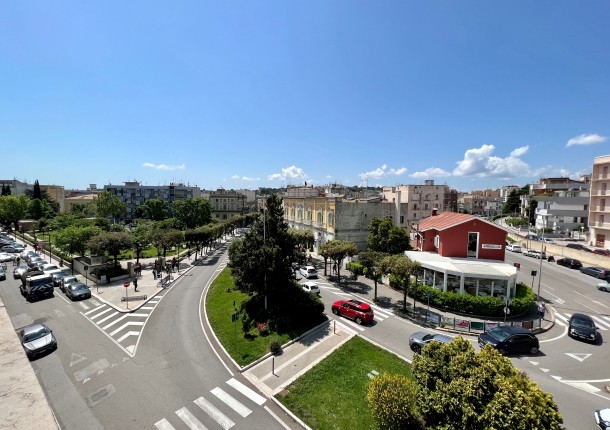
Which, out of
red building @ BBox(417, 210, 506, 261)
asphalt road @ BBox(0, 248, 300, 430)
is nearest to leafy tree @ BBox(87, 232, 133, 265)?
asphalt road @ BBox(0, 248, 300, 430)

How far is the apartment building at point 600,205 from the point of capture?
50.2 metres

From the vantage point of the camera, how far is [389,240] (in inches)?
1467

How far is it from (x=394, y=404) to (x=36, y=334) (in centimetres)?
2157

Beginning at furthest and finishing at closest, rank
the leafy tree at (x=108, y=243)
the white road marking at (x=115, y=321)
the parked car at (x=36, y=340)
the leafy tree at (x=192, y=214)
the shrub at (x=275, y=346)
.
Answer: the leafy tree at (x=192, y=214)
the leafy tree at (x=108, y=243)
the white road marking at (x=115, y=321)
the shrub at (x=275, y=346)
the parked car at (x=36, y=340)

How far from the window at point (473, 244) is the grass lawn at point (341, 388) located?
61.6 ft

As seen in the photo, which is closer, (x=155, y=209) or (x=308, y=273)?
(x=308, y=273)

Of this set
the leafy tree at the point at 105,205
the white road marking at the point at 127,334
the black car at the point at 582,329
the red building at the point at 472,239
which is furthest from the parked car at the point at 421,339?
the leafy tree at the point at 105,205

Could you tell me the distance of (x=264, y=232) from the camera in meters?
23.0

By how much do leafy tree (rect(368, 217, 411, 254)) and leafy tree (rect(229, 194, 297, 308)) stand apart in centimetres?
1806

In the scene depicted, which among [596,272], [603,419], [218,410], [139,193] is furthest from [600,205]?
[139,193]

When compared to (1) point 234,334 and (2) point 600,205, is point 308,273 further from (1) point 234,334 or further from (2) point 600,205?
(2) point 600,205

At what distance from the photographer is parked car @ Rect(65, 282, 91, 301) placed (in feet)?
89.9

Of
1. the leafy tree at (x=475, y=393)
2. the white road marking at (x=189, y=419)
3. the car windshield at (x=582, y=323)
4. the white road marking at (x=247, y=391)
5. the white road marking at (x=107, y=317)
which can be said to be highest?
the leafy tree at (x=475, y=393)

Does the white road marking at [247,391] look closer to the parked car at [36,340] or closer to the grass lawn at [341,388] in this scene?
the grass lawn at [341,388]
